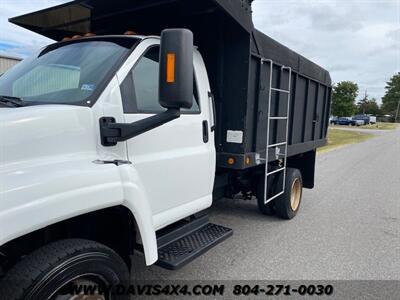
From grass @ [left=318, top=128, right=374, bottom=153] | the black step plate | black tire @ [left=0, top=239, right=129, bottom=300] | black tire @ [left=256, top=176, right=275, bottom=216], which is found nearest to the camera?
black tire @ [left=0, top=239, right=129, bottom=300]

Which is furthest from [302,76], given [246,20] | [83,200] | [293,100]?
[83,200]

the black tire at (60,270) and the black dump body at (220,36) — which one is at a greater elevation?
the black dump body at (220,36)

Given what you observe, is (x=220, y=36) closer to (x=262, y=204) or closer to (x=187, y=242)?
(x=187, y=242)

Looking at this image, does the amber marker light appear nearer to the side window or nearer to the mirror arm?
the mirror arm

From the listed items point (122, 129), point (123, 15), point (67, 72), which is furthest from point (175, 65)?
point (123, 15)

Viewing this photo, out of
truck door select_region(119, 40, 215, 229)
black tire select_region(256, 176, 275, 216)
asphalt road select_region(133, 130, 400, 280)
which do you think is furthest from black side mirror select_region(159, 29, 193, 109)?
black tire select_region(256, 176, 275, 216)

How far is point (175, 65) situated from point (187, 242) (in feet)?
5.93

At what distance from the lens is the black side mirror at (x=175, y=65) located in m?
2.15

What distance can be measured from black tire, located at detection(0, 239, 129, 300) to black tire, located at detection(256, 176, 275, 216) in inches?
125

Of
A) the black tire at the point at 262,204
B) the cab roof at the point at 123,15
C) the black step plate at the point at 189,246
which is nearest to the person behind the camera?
the black step plate at the point at 189,246

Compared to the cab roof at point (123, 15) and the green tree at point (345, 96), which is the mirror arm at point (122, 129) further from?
the green tree at point (345, 96)

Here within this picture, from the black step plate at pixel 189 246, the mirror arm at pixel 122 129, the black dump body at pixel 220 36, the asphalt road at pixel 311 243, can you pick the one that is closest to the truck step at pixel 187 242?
the black step plate at pixel 189 246

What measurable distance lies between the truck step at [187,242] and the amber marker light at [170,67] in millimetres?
1509

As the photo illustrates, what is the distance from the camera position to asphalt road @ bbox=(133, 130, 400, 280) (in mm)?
3939
